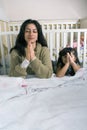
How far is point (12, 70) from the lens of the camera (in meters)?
1.20

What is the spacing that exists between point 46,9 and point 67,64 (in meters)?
1.86

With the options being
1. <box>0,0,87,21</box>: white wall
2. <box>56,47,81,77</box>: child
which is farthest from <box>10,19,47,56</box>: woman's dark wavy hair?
<box>0,0,87,21</box>: white wall

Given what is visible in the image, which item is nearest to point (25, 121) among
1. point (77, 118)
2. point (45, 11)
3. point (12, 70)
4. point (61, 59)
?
point (77, 118)

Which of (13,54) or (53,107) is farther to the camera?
(13,54)

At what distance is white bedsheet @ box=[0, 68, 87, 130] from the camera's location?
0.57 meters

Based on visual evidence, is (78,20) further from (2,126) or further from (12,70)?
(2,126)

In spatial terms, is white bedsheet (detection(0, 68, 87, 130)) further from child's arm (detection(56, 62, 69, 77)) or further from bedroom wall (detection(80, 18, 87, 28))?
bedroom wall (detection(80, 18, 87, 28))

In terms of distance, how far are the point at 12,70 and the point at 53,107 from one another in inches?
23.6

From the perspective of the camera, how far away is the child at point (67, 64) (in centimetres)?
122

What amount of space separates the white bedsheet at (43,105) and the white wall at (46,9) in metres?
2.07

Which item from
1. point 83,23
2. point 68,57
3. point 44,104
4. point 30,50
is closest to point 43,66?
point 30,50

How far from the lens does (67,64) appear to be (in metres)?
1.24

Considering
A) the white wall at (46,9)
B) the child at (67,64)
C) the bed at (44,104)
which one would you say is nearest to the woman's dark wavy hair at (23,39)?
the child at (67,64)

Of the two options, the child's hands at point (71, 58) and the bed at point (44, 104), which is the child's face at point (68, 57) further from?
the bed at point (44, 104)
